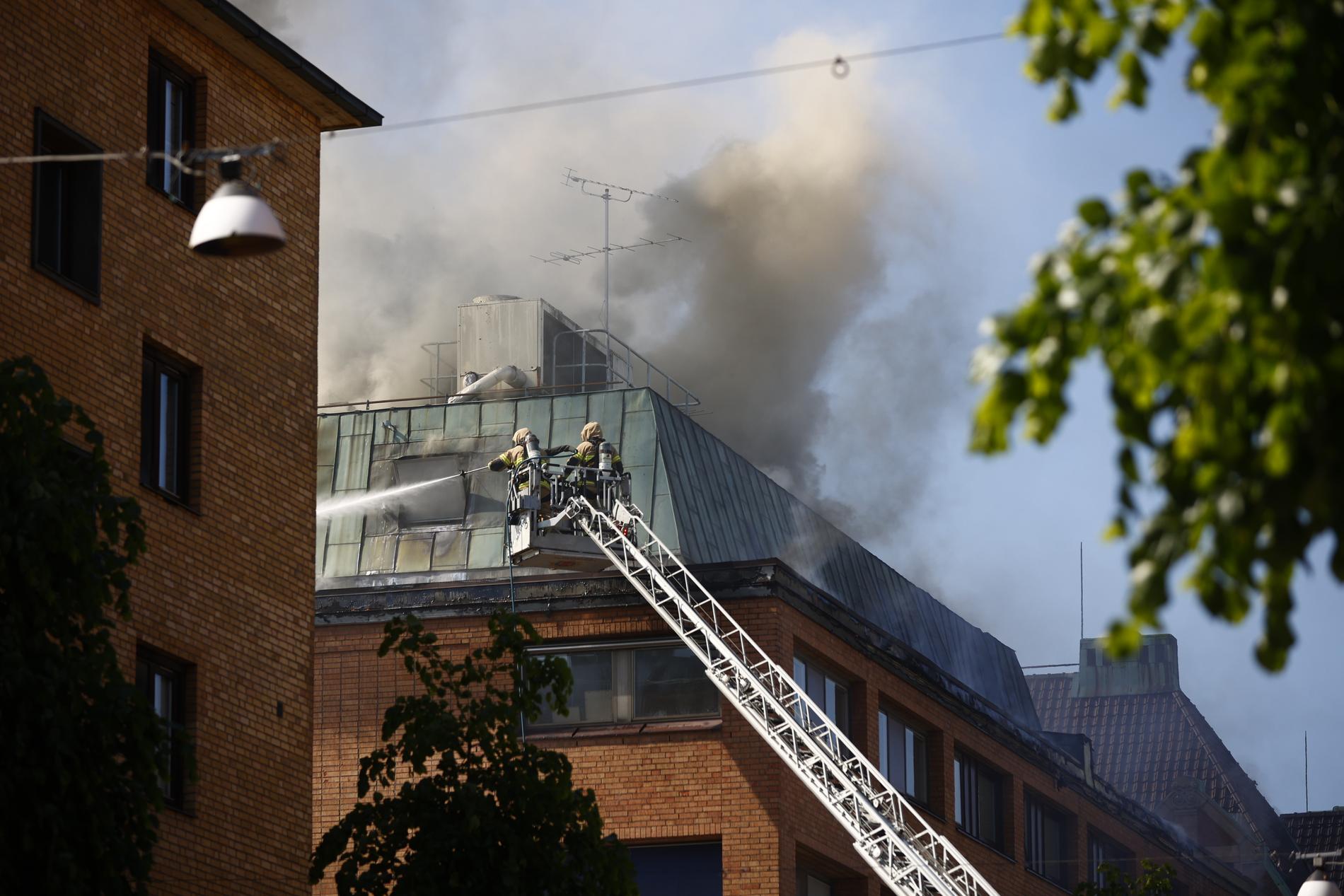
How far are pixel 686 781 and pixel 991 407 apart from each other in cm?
2490

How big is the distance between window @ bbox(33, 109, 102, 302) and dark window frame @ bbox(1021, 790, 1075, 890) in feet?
80.8

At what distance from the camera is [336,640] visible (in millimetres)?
32438

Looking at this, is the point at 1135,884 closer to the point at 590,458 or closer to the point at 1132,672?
the point at 590,458

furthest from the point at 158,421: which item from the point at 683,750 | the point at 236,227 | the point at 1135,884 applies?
the point at 1135,884

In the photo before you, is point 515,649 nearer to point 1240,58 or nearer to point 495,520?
point 1240,58

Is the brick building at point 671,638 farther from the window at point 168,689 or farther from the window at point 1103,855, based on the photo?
the window at point 168,689

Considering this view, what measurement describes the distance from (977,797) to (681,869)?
8.91m

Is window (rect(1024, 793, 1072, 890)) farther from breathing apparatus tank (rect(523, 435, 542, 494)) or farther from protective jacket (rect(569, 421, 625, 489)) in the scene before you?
breathing apparatus tank (rect(523, 435, 542, 494))

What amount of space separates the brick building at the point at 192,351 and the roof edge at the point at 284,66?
0.09ft

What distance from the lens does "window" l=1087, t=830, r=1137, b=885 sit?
4259cm

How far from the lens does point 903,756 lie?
3497 centimetres

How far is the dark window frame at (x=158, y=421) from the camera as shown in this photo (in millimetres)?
18750

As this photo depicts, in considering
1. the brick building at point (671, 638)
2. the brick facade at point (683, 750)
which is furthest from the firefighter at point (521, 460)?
the brick facade at point (683, 750)

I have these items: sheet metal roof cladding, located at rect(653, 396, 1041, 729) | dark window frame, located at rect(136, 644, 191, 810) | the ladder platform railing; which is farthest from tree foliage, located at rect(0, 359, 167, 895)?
sheet metal roof cladding, located at rect(653, 396, 1041, 729)
